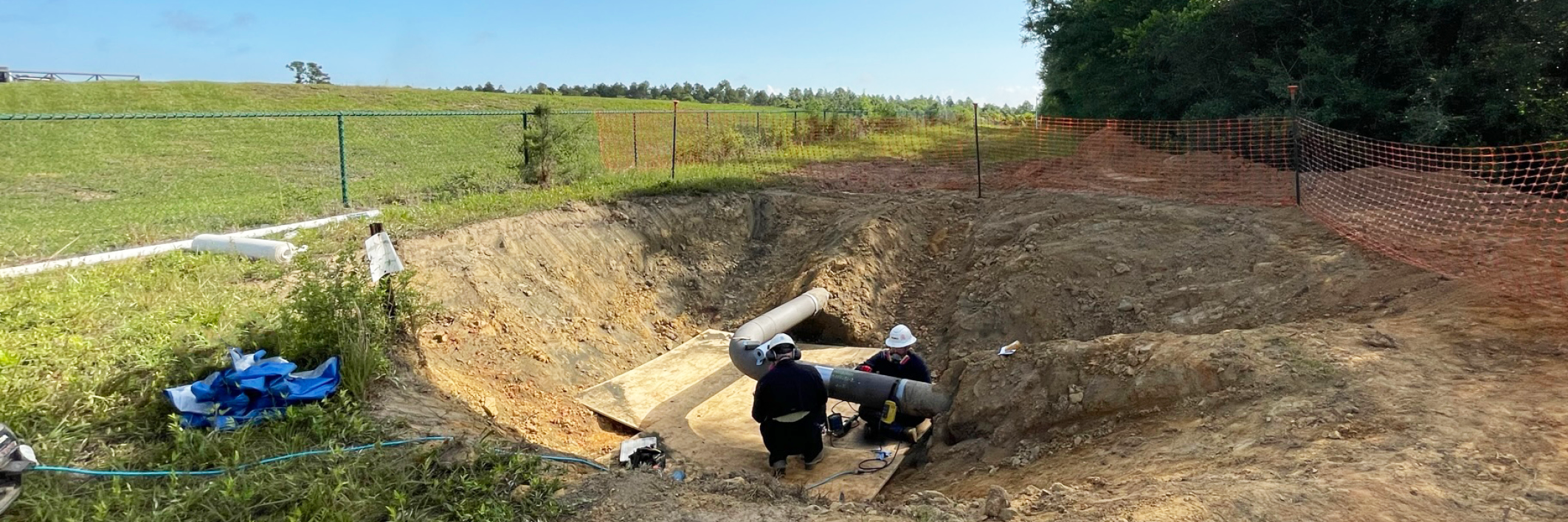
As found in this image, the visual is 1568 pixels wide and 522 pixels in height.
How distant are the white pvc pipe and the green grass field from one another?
0.27 metres

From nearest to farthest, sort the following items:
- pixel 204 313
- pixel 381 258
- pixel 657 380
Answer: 1. pixel 381 258
2. pixel 204 313
3. pixel 657 380

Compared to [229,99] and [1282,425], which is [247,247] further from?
[229,99]

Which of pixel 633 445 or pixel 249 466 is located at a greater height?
pixel 249 466

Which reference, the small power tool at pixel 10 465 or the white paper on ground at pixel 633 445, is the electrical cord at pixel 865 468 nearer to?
the white paper on ground at pixel 633 445

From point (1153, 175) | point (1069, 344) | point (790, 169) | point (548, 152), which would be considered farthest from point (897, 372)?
point (790, 169)

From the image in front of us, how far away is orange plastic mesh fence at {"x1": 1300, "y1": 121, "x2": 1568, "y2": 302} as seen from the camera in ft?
21.7

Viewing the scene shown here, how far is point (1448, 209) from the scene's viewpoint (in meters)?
8.78

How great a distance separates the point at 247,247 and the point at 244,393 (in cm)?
384

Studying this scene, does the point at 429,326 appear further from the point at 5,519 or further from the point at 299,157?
the point at 299,157

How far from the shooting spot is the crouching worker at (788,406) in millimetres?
6340

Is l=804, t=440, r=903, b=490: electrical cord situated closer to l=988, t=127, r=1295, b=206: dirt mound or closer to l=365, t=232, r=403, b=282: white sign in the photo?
l=365, t=232, r=403, b=282: white sign

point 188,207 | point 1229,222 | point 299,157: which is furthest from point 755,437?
point 299,157

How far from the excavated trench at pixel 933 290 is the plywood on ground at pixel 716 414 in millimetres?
323

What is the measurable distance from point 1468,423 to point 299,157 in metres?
23.2
